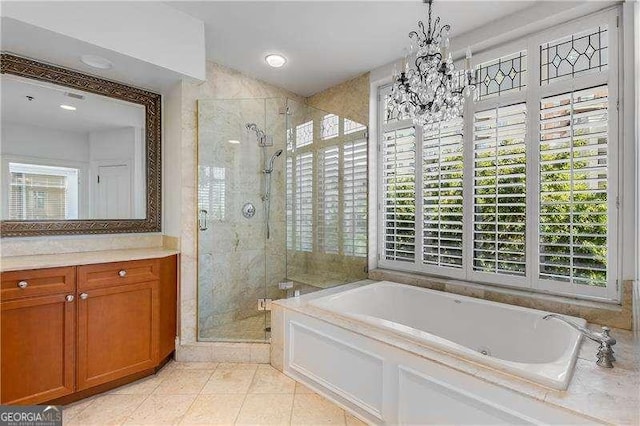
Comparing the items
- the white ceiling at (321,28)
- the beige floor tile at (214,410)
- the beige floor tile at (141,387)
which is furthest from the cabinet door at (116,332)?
the white ceiling at (321,28)

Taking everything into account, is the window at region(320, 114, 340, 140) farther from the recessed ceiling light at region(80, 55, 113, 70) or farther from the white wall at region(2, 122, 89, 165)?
the white wall at region(2, 122, 89, 165)

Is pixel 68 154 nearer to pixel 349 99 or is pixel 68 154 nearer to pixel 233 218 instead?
pixel 233 218

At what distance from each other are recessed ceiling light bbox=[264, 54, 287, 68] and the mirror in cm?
105

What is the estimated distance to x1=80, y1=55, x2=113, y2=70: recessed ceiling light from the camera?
206 centimetres

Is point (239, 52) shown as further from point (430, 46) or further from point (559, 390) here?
point (559, 390)

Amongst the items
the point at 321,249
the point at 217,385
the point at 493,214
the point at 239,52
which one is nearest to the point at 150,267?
the point at 217,385

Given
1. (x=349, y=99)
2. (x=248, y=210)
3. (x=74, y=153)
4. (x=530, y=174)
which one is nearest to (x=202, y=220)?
(x=248, y=210)

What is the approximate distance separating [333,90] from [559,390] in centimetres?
315

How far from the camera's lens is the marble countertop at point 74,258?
69.6 inches

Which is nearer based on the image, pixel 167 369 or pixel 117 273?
pixel 117 273

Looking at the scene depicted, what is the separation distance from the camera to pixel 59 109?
2229 mm

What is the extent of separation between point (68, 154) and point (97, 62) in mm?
681

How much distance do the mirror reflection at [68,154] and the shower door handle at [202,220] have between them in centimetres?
48

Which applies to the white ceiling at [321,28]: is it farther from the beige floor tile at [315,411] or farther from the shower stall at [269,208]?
the beige floor tile at [315,411]
